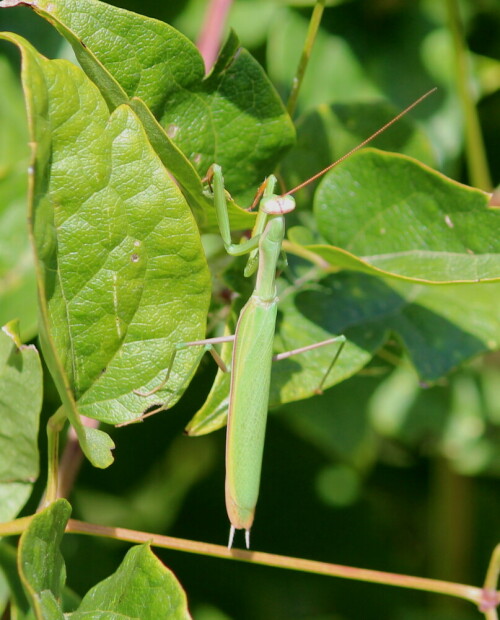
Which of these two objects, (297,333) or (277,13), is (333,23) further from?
(297,333)

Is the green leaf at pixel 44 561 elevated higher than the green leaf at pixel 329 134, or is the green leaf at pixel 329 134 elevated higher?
the green leaf at pixel 329 134

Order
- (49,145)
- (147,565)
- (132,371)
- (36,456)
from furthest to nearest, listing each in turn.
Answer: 1. (36,456)
2. (132,371)
3. (147,565)
4. (49,145)

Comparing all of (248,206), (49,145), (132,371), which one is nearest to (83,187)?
(49,145)

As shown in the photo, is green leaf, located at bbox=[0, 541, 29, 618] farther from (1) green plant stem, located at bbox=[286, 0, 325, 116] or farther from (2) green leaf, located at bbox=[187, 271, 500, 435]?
(1) green plant stem, located at bbox=[286, 0, 325, 116]

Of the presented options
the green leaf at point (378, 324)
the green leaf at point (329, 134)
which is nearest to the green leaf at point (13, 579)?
the green leaf at point (378, 324)

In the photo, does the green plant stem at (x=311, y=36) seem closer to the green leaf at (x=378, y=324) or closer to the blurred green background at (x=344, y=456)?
the green leaf at (x=378, y=324)

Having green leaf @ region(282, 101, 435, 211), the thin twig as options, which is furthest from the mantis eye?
the thin twig
